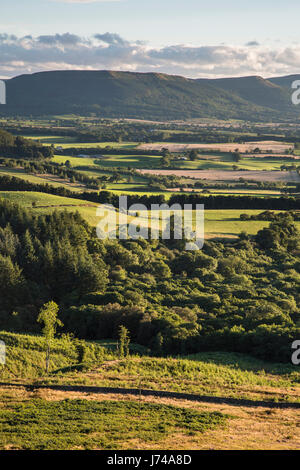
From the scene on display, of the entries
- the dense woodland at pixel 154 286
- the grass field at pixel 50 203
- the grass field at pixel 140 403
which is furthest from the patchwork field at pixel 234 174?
the grass field at pixel 140 403

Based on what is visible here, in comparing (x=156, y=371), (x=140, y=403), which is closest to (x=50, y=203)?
(x=156, y=371)

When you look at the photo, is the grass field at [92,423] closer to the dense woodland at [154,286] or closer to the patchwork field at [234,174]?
the dense woodland at [154,286]

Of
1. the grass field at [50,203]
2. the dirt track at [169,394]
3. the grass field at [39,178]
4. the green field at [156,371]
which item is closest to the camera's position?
the dirt track at [169,394]

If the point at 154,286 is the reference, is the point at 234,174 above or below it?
above

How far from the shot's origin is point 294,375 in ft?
122

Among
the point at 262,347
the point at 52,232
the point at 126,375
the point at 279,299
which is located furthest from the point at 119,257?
the point at 126,375

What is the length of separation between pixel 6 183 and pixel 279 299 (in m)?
67.6

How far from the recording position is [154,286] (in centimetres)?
6044

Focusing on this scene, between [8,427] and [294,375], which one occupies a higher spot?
[8,427]

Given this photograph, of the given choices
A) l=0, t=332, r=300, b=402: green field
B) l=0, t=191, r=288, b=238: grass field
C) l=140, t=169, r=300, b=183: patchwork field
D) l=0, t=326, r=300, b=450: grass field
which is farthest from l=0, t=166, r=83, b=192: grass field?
l=0, t=326, r=300, b=450: grass field

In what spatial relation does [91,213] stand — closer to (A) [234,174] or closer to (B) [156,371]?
(B) [156,371]

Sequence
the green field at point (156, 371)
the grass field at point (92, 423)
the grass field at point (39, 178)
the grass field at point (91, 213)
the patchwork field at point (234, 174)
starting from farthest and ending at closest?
1. the patchwork field at point (234, 174)
2. the grass field at point (39, 178)
3. the grass field at point (91, 213)
4. the green field at point (156, 371)
5. the grass field at point (92, 423)

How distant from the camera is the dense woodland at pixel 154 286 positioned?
4538cm

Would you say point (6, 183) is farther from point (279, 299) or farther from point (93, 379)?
point (93, 379)
